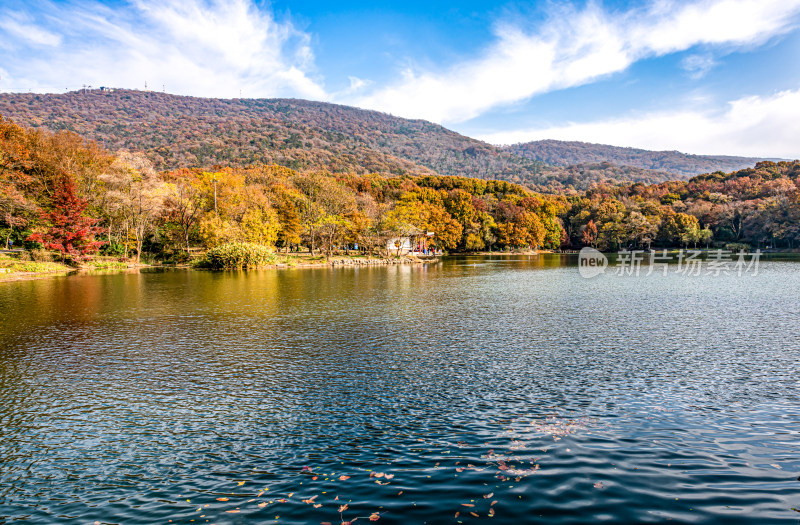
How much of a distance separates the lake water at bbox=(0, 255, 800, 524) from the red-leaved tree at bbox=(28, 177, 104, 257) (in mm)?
31548

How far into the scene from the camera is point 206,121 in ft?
646

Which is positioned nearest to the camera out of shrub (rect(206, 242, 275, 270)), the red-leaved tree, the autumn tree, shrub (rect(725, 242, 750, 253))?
the red-leaved tree

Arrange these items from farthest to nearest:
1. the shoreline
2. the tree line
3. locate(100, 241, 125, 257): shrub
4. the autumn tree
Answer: locate(100, 241, 125, 257): shrub, the autumn tree, the tree line, the shoreline

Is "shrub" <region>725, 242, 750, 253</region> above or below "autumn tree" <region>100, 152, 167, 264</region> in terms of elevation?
below

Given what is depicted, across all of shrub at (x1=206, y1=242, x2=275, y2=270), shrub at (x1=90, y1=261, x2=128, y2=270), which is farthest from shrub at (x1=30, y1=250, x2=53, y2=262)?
shrub at (x1=206, y1=242, x2=275, y2=270)

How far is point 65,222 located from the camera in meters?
43.9

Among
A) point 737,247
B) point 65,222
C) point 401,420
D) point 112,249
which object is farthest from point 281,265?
point 737,247

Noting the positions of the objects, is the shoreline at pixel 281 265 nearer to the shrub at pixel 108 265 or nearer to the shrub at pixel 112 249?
the shrub at pixel 108 265

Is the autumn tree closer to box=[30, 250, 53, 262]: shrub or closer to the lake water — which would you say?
box=[30, 250, 53, 262]: shrub

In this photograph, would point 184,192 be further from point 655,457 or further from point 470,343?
point 655,457

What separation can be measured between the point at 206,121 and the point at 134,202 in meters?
166

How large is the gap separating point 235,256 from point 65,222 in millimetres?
15922

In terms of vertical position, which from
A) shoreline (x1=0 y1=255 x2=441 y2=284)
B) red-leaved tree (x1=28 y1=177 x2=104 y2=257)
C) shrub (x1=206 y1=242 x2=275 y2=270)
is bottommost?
shoreline (x1=0 y1=255 x2=441 y2=284)

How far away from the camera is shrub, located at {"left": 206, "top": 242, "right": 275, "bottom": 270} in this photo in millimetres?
50062
